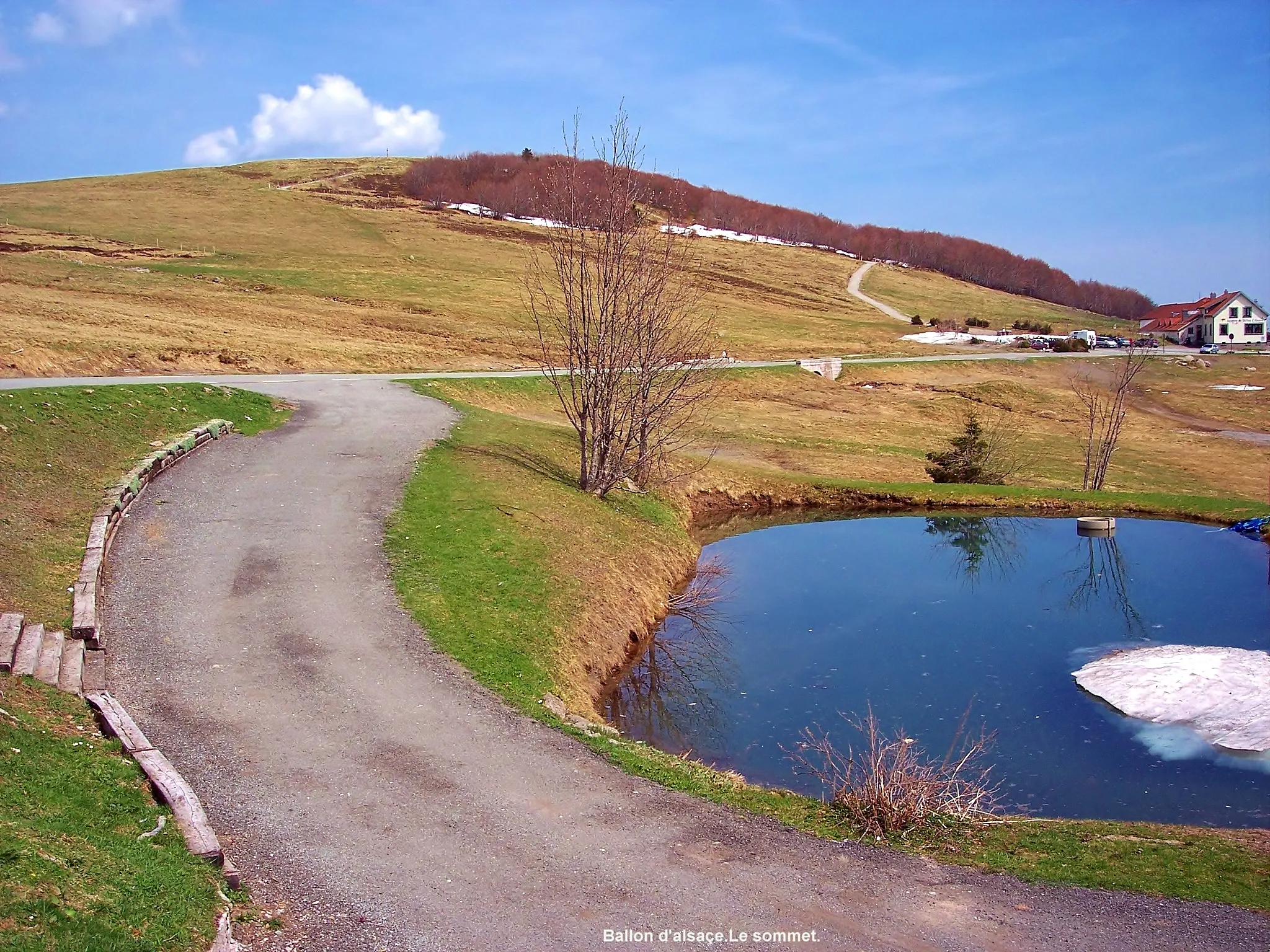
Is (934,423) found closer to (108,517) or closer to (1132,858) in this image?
(108,517)

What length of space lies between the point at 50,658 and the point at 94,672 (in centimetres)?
55

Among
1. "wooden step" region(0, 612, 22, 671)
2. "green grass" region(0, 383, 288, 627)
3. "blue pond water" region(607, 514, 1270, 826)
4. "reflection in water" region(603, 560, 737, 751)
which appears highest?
"green grass" region(0, 383, 288, 627)

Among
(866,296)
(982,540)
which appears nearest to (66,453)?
(982,540)

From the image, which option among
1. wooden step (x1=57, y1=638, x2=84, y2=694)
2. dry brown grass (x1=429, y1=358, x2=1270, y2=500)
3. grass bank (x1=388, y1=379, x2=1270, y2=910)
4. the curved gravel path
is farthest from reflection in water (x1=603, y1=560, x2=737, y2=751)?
the curved gravel path

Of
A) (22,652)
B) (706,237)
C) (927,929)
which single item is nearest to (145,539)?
(22,652)

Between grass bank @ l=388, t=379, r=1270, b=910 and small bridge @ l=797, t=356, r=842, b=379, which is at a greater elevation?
small bridge @ l=797, t=356, r=842, b=379

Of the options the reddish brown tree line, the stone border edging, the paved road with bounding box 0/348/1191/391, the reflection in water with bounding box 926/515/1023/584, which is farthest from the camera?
the reddish brown tree line

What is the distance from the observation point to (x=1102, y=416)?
119 ft

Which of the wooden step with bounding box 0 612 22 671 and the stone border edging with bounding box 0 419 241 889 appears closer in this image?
the stone border edging with bounding box 0 419 241 889

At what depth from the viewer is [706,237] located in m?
129

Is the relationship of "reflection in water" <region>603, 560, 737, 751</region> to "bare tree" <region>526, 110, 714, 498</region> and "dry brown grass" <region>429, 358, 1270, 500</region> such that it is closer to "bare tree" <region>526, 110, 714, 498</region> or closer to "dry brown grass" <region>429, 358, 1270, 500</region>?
"bare tree" <region>526, 110, 714, 498</region>

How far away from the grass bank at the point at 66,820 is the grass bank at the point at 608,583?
4.74 meters

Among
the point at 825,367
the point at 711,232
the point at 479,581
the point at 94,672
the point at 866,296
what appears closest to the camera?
the point at 94,672

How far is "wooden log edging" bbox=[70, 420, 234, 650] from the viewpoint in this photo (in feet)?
42.7
